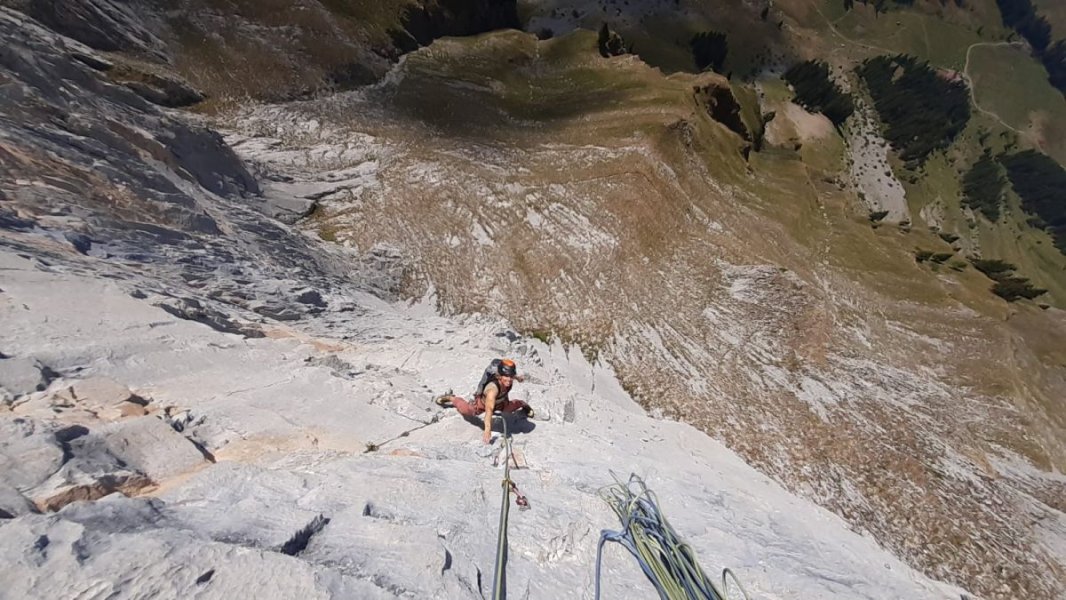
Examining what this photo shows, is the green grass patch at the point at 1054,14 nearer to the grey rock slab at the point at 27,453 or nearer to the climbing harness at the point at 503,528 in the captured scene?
the climbing harness at the point at 503,528

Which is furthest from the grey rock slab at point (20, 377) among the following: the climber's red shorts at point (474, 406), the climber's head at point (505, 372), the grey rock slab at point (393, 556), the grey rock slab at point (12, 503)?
the climber's head at point (505, 372)

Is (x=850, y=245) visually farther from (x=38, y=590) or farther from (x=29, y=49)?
(x=29, y=49)

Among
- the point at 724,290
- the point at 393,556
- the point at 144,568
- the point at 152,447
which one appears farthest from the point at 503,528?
the point at 724,290

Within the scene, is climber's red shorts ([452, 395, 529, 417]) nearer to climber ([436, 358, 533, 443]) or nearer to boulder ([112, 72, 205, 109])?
climber ([436, 358, 533, 443])

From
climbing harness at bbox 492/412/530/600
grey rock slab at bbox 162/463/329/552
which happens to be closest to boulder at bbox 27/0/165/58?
grey rock slab at bbox 162/463/329/552

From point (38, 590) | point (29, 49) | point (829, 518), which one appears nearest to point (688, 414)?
point (829, 518)
